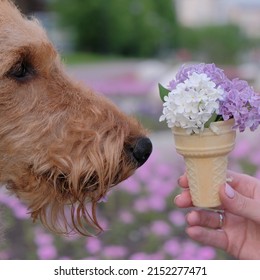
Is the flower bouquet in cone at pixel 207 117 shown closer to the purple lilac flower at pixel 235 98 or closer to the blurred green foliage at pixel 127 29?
the purple lilac flower at pixel 235 98

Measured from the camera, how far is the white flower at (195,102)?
9.09ft

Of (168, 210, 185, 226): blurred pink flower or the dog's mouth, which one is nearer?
the dog's mouth

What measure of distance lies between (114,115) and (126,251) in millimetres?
1815

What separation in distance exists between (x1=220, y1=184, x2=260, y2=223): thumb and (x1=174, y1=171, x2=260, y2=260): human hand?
0.12m

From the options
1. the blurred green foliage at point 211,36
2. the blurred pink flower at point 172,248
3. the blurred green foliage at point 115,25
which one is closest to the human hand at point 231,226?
the blurred pink flower at point 172,248

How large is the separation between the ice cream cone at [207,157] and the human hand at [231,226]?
0.42 ft

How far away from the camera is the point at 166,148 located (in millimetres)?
6590

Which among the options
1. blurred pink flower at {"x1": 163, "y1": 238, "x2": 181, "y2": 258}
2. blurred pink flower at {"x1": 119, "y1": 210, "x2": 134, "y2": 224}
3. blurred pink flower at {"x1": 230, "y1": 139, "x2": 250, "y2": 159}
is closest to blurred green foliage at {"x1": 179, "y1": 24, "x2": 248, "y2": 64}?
blurred pink flower at {"x1": 230, "y1": 139, "x2": 250, "y2": 159}

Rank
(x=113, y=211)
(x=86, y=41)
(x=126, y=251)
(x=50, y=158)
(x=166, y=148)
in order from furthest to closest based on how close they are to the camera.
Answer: (x=86, y=41) → (x=166, y=148) → (x=113, y=211) → (x=126, y=251) → (x=50, y=158)

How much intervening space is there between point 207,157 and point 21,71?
37.6 inches

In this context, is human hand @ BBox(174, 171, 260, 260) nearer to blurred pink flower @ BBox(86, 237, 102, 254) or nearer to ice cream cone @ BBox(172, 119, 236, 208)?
ice cream cone @ BBox(172, 119, 236, 208)

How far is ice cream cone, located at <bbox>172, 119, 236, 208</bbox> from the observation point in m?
2.85

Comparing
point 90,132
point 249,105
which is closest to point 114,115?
point 90,132
